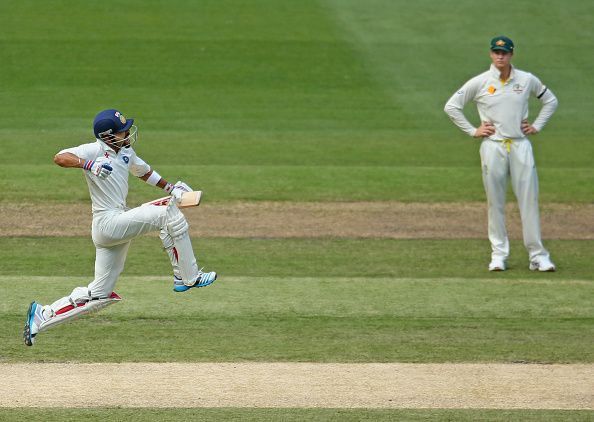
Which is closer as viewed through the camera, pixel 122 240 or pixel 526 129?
pixel 122 240

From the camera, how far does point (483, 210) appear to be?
1527 cm

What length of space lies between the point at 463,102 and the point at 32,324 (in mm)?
5368

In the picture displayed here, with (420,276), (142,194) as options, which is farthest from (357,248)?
(142,194)

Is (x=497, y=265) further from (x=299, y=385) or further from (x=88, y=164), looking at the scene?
(x=88, y=164)

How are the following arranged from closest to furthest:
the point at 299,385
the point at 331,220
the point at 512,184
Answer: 1. the point at 299,385
2. the point at 512,184
3. the point at 331,220

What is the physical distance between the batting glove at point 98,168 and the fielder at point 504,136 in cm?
476

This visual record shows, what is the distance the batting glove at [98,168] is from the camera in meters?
8.57

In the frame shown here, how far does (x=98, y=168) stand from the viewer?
8.57 metres

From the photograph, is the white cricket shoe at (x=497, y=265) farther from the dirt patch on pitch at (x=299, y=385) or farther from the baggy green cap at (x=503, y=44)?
the dirt patch on pitch at (x=299, y=385)

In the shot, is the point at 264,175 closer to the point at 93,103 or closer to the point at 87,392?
the point at 93,103

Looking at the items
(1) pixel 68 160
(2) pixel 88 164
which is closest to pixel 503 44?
(2) pixel 88 164

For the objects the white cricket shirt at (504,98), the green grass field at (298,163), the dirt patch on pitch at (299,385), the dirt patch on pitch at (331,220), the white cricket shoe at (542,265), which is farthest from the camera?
the dirt patch on pitch at (331,220)

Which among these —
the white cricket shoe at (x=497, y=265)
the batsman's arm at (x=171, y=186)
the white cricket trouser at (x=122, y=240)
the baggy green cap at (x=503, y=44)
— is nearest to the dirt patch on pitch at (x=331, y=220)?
the white cricket shoe at (x=497, y=265)

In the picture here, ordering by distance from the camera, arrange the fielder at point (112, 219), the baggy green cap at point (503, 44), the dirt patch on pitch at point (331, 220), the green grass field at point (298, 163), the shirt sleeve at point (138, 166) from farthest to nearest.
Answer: the dirt patch on pitch at point (331, 220) → the baggy green cap at point (503, 44) → the green grass field at point (298, 163) → the shirt sleeve at point (138, 166) → the fielder at point (112, 219)
